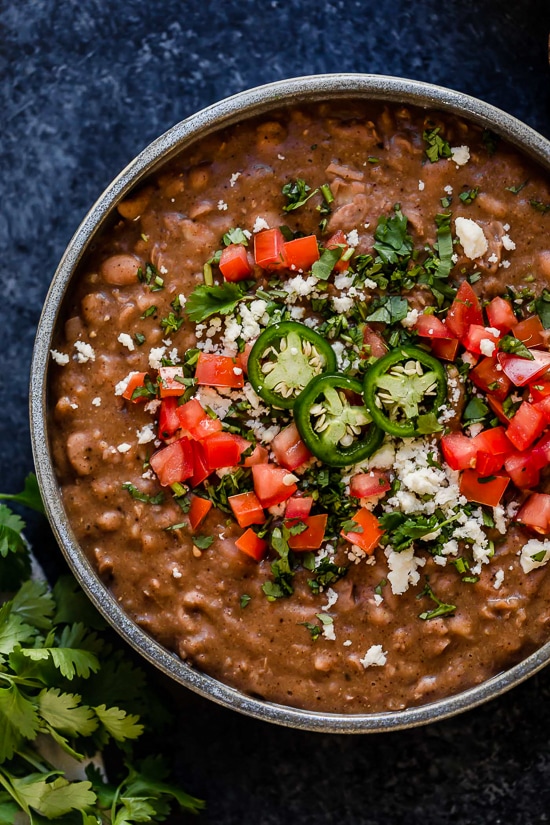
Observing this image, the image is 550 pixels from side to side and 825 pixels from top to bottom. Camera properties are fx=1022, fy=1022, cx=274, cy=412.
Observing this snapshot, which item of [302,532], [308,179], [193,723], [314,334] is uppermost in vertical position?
[308,179]

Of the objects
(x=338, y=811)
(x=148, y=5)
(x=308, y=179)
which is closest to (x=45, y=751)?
(x=338, y=811)

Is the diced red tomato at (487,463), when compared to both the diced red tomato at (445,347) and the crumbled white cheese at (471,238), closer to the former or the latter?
the diced red tomato at (445,347)

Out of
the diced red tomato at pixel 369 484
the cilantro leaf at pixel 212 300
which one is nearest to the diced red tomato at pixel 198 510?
the diced red tomato at pixel 369 484

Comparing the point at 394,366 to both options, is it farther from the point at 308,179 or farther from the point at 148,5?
the point at 148,5

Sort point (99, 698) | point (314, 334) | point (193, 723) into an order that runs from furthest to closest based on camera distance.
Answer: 1. point (193, 723)
2. point (99, 698)
3. point (314, 334)

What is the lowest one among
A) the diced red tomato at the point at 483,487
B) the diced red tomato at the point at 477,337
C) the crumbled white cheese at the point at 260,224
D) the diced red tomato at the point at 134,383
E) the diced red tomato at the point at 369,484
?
the diced red tomato at the point at 483,487

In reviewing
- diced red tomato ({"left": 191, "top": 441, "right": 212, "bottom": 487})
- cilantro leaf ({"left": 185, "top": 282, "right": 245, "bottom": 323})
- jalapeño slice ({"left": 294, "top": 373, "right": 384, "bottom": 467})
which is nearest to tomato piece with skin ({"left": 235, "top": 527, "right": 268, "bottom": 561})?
diced red tomato ({"left": 191, "top": 441, "right": 212, "bottom": 487})

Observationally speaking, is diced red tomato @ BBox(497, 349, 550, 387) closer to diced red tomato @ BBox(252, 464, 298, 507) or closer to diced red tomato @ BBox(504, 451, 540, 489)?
diced red tomato @ BBox(504, 451, 540, 489)
